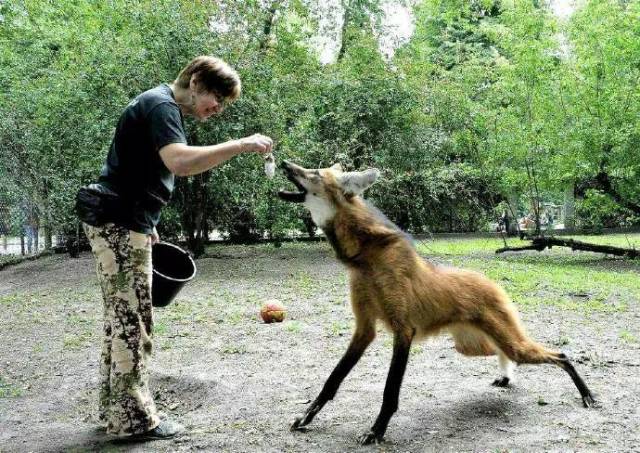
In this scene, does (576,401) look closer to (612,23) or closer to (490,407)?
(490,407)

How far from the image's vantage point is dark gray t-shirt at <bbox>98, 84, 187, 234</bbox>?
2848 millimetres

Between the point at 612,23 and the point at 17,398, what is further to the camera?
the point at 612,23

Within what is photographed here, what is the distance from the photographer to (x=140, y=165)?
295 cm

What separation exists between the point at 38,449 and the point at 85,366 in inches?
70.1

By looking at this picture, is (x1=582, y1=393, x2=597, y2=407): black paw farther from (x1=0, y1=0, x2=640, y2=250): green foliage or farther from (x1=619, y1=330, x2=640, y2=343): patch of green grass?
(x1=0, y1=0, x2=640, y2=250): green foliage

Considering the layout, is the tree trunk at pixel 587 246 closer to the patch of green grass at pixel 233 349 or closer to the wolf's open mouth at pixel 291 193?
the patch of green grass at pixel 233 349

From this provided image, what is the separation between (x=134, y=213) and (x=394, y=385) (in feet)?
4.96

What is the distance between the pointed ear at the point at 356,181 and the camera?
320 centimetres

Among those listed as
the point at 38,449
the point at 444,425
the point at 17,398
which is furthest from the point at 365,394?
the point at 17,398

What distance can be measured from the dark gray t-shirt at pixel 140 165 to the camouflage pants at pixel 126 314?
0.32 feet

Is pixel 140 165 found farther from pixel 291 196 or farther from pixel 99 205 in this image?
pixel 291 196

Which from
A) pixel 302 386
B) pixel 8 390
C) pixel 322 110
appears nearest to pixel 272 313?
pixel 302 386

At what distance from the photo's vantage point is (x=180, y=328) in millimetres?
6230

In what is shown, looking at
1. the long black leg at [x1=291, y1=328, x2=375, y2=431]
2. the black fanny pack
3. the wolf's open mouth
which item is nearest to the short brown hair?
the wolf's open mouth
